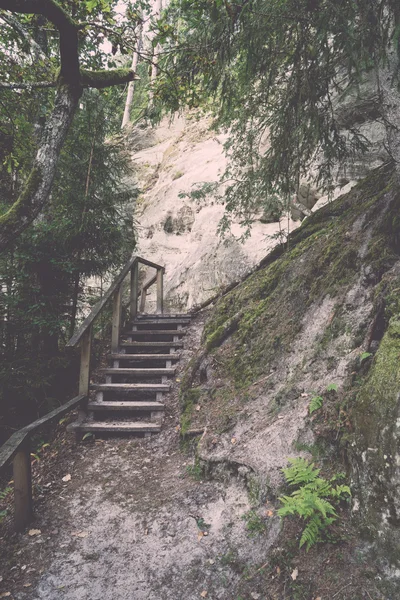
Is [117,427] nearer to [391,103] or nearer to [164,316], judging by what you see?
[164,316]

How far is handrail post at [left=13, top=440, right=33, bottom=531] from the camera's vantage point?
318 centimetres

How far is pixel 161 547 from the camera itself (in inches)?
112

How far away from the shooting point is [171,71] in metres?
4.43

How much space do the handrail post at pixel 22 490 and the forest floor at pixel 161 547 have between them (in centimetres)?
11

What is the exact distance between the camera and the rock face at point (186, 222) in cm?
1051

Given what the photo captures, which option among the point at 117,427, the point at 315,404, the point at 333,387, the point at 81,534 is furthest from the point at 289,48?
the point at 81,534

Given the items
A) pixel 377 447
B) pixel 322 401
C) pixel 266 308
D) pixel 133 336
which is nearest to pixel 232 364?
pixel 266 308

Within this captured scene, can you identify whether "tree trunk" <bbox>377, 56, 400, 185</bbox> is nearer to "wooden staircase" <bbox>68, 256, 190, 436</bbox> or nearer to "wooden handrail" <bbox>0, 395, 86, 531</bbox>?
"wooden staircase" <bbox>68, 256, 190, 436</bbox>

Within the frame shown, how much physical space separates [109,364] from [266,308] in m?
3.16

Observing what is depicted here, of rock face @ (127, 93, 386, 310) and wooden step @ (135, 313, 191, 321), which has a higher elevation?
rock face @ (127, 93, 386, 310)

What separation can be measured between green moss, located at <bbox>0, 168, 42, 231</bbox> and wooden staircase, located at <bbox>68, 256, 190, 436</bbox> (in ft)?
5.46

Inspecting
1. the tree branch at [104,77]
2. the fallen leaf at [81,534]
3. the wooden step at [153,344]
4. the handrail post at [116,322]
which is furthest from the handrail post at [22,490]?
the tree branch at [104,77]

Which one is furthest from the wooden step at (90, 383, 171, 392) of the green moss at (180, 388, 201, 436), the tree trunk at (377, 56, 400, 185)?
the tree trunk at (377, 56, 400, 185)

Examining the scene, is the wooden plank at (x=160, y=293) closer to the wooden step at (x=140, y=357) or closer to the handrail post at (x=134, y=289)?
the handrail post at (x=134, y=289)
